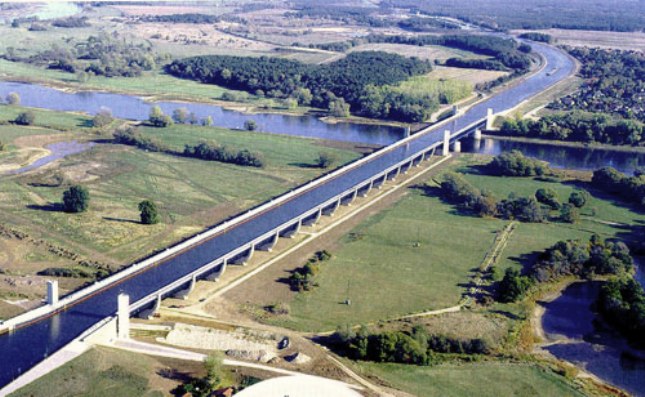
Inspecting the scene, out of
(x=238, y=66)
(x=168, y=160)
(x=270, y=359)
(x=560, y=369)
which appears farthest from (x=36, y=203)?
(x=238, y=66)

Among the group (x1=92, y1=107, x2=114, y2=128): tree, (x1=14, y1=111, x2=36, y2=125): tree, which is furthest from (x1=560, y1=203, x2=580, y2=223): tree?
(x1=14, y1=111, x2=36, y2=125): tree

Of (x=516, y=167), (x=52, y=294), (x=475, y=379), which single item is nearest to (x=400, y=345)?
(x=475, y=379)

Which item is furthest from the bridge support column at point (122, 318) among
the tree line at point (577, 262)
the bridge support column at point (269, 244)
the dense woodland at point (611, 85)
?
the dense woodland at point (611, 85)

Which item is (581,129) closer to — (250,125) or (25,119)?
(250,125)

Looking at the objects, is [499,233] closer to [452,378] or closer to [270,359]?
[452,378]

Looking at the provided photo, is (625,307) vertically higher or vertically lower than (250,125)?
lower

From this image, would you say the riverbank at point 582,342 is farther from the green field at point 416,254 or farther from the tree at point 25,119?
the tree at point 25,119

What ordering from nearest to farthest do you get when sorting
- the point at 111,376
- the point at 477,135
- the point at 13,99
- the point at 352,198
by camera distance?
the point at 111,376 → the point at 352,198 → the point at 477,135 → the point at 13,99
